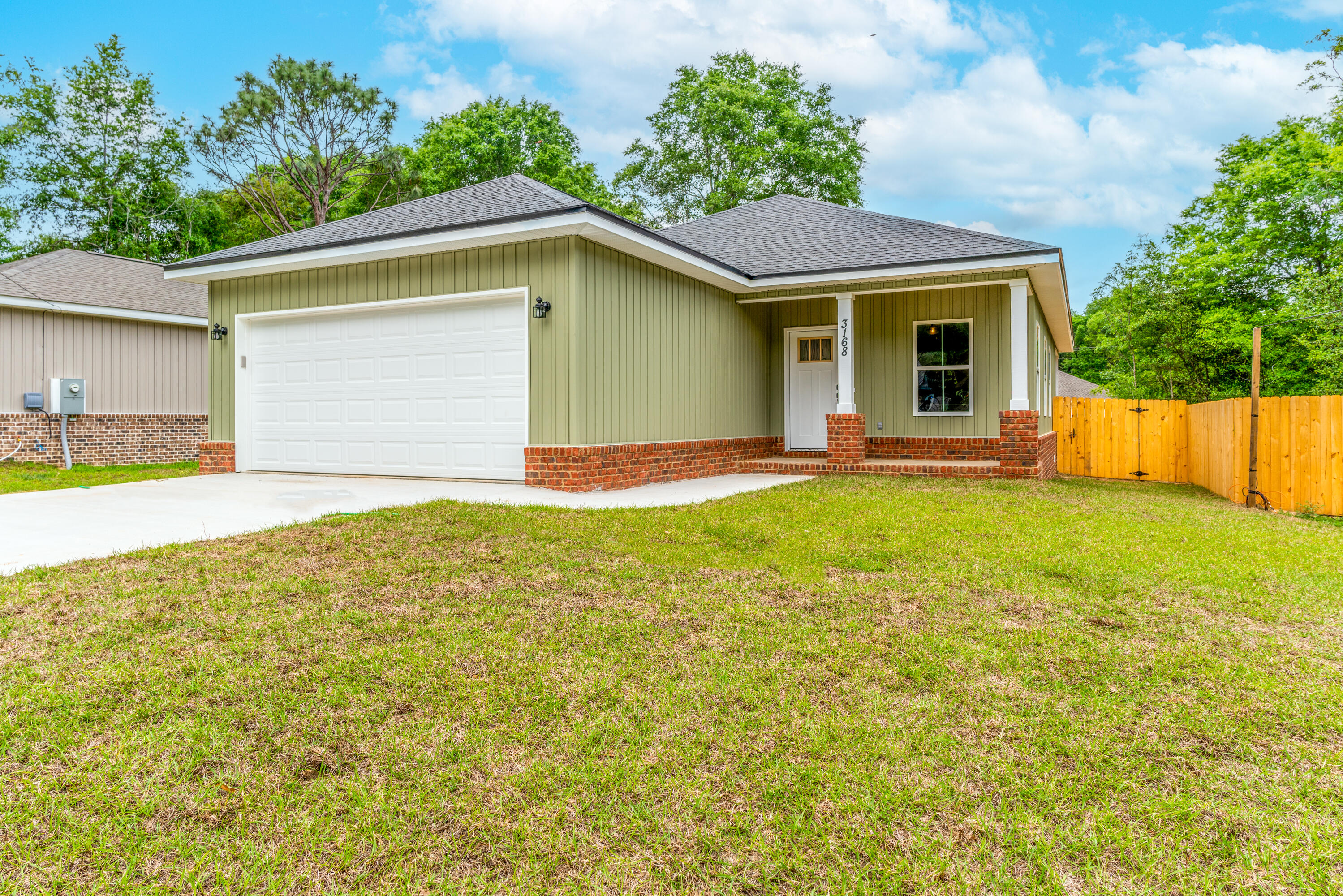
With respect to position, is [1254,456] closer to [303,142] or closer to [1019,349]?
[1019,349]

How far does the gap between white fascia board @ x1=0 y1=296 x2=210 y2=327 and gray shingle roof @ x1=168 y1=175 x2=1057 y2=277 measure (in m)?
3.46

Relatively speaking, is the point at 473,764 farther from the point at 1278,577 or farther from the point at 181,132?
the point at 181,132

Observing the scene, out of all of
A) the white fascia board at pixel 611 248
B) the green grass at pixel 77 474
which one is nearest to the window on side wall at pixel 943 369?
the white fascia board at pixel 611 248

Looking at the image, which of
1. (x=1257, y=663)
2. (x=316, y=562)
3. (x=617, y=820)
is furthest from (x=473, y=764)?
(x=1257, y=663)

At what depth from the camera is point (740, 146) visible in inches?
1067

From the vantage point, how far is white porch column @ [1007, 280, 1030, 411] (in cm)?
962

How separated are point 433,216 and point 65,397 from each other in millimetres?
8403

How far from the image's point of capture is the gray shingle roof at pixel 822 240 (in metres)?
9.80

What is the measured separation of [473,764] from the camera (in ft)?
7.01

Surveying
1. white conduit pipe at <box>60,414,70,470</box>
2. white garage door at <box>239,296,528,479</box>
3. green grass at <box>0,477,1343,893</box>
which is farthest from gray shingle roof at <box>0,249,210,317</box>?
green grass at <box>0,477,1343,893</box>

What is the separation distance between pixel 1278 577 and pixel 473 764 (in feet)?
15.4

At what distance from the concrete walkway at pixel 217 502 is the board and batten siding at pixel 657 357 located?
0.89 metres

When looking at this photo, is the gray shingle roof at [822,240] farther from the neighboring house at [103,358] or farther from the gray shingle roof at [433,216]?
the neighboring house at [103,358]

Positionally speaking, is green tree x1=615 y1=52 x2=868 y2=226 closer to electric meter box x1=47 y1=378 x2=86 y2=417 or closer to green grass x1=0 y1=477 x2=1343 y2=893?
electric meter box x1=47 y1=378 x2=86 y2=417
